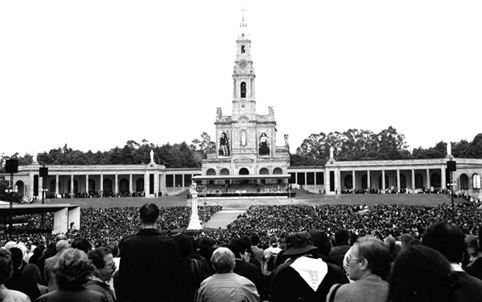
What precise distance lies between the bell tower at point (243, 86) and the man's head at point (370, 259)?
8566 cm

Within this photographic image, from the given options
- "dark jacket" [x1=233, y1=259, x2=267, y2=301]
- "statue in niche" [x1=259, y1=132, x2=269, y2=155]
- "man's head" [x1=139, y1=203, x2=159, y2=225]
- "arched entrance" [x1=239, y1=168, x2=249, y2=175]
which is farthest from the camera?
"statue in niche" [x1=259, y1=132, x2=269, y2=155]

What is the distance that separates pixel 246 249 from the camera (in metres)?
10.1

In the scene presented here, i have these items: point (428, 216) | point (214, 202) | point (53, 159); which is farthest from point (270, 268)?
point (53, 159)

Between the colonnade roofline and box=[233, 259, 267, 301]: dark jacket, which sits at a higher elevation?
the colonnade roofline

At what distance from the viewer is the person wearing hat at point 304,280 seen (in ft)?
21.1

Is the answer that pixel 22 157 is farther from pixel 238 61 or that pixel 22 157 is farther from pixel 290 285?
pixel 290 285

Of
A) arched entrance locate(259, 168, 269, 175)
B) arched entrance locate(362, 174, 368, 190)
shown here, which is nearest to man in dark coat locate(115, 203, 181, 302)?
arched entrance locate(259, 168, 269, 175)

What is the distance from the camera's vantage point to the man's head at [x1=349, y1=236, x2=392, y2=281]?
17.0 feet

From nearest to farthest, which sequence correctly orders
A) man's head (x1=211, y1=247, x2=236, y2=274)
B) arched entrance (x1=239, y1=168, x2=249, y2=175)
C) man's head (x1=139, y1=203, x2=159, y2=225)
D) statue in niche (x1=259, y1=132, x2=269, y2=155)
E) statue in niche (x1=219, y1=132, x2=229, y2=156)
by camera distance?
man's head (x1=139, y1=203, x2=159, y2=225)
man's head (x1=211, y1=247, x2=236, y2=274)
arched entrance (x1=239, y1=168, x2=249, y2=175)
statue in niche (x1=259, y1=132, x2=269, y2=155)
statue in niche (x1=219, y1=132, x2=229, y2=156)

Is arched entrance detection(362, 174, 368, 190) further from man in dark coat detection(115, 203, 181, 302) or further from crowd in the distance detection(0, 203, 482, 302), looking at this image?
man in dark coat detection(115, 203, 181, 302)

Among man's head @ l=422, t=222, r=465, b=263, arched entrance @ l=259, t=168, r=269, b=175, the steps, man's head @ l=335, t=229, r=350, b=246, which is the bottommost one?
the steps

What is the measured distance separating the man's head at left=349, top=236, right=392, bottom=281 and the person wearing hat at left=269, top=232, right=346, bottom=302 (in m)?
1.22

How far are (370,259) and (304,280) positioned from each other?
57.7 inches

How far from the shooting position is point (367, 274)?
5.22 m
